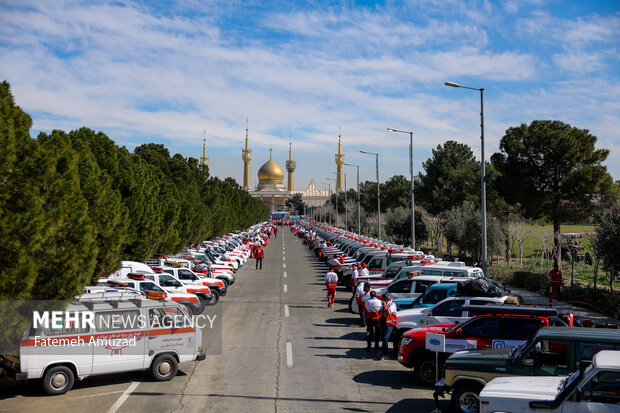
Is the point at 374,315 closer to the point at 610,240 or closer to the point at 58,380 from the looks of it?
the point at 58,380

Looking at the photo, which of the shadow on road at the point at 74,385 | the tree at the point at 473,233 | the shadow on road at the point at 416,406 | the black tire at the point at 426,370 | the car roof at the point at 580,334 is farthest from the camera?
the tree at the point at 473,233

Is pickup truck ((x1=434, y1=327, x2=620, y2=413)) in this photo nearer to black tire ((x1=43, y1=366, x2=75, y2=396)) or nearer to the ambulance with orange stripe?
black tire ((x1=43, y1=366, x2=75, y2=396))

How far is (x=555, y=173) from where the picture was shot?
28.9 meters

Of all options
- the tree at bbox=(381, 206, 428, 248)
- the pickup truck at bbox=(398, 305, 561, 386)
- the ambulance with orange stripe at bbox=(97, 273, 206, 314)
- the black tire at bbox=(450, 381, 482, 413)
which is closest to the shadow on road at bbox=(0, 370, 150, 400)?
the pickup truck at bbox=(398, 305, 561, 386)

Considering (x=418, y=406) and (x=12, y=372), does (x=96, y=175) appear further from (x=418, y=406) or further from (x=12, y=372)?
(x=418, y=406)

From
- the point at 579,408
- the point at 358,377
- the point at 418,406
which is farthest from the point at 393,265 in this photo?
the point at 579,408

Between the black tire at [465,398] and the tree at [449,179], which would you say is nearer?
the black tire at [465,398]

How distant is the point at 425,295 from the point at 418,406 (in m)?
6.36

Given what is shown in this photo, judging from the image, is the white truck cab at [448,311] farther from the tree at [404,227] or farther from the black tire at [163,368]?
the tree at [404,227]

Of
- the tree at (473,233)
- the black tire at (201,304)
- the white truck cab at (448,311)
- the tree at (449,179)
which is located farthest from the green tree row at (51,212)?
the tree at (449,179)

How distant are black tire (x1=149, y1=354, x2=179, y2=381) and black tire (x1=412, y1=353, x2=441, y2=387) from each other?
486 centimetres

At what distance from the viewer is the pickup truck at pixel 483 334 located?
10680 mm

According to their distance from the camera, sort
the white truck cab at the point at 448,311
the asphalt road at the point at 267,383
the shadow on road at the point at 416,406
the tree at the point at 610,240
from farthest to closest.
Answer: the tree at the point at 610,240
the white truck cab at the point at 448,311
the asphalt road at the point at 267,383
the shadow on road at the point at 416,406

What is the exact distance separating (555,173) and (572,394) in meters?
24.1
